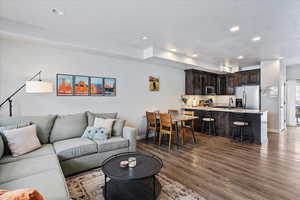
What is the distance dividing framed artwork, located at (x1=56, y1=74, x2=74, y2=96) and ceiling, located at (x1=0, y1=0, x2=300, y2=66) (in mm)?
814

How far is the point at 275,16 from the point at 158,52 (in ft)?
8.55

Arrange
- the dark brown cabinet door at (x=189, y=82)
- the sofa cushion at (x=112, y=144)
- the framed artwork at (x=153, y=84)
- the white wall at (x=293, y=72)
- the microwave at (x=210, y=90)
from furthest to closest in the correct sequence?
the microwave at (x=210, y=90), the white wall at (x=293, y=72), the dark brown cabinet door at (x=189, y=82), the framed artwork at (x=153, y=84), the sofa cushion at (x=112, y=144)

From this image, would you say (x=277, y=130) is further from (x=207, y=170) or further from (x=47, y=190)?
(x=47, y=190)

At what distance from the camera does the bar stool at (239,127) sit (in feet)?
14.7

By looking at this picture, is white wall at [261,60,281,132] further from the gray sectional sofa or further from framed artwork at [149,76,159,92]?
the gray sectional sofa

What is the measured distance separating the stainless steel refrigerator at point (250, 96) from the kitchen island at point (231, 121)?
A: 167cm

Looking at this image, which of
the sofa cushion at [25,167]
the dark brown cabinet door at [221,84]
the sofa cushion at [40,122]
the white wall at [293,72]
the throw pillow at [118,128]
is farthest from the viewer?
the dark brown cabinet door at [221,84]

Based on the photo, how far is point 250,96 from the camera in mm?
6344

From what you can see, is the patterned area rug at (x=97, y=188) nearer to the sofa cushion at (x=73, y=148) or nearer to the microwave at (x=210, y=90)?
the sofa cushion at (x=73, y=148)

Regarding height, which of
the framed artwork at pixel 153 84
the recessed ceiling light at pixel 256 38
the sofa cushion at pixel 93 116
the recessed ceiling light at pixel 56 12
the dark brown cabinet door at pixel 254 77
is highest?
the recessed ceiling light at pixel 256 38

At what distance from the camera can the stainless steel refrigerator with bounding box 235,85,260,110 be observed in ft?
20.2

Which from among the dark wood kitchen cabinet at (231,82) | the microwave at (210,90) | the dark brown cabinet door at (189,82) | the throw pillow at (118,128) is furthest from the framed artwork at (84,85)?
the dark wood kitchen cabinet at (231,82)

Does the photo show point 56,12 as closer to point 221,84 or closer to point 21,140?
point 21,140

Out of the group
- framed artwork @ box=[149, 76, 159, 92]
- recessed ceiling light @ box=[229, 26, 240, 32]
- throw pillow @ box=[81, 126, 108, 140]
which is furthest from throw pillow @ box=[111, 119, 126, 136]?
recessed ceiling light @ box=[229, 26, 240, 32]
